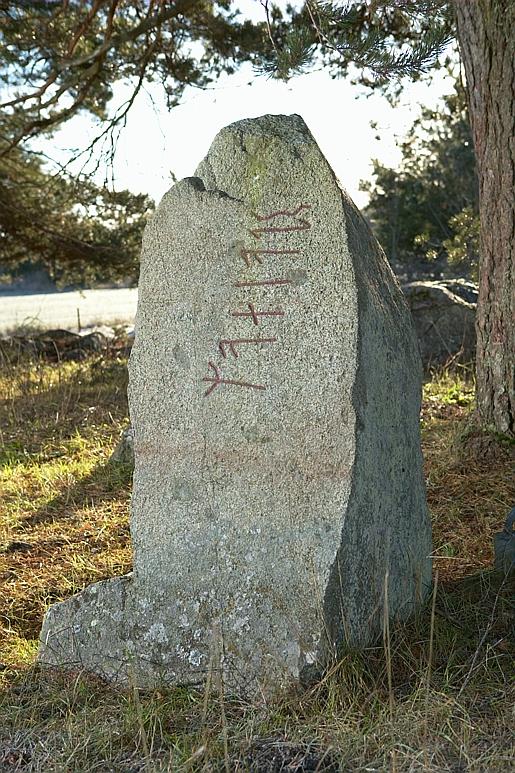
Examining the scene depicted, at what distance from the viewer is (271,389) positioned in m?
2.70

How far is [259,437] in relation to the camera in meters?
2.71

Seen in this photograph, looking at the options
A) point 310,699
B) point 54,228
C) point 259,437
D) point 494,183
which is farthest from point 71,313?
point 310,699

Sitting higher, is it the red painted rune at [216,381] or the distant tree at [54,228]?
the distant tree at [54,228]

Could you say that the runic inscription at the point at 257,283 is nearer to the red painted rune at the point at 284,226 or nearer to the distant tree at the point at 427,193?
the red painted rune at the point at 284,226

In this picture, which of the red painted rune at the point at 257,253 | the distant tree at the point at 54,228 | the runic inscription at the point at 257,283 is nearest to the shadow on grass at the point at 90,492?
the runic inscription at the point at 257,283

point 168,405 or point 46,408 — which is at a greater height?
point 168,405

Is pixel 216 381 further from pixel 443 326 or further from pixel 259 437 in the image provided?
pixel 443 326

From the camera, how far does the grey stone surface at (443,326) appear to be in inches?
309

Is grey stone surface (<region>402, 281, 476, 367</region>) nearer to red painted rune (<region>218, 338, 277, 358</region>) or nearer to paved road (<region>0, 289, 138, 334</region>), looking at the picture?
red painted rune (<region>218, 338, 277, 358</region>)

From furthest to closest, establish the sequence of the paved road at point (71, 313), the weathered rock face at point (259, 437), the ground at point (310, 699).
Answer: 1. the paved road at point (71, 313)
2. the weathered rock face at point (259, 437)
3. the ground at point (310, 699)

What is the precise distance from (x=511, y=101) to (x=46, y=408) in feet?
14.3

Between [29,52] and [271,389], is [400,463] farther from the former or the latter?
[29,52]

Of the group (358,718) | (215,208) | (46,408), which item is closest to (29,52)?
(46,408)

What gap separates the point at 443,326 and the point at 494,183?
11.2ft
